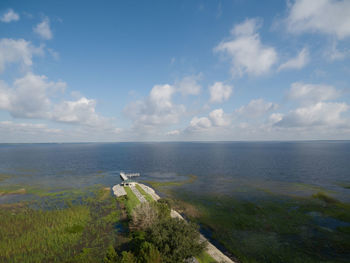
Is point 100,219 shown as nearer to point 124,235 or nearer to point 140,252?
point 124,235

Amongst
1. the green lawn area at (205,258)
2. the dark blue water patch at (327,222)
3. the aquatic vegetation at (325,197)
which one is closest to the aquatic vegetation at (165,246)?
the green lawn area at (205,258)

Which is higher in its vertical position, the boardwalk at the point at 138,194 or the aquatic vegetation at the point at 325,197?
the boardwalk at the point at 138,194

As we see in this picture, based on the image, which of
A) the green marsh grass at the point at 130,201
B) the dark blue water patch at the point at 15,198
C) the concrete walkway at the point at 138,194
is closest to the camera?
the green marsh grass at the point at 130,201

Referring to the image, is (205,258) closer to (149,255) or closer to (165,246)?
(165,246)

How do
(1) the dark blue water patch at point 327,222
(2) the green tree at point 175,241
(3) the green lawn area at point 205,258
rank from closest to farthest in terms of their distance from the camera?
1. (2) the green tree at point 175,241
2. (3) the green lawn area at point 205,258
3. (1) the dark blue water patch at point 327,222

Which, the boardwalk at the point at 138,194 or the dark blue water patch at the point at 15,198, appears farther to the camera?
the dark blue water patch at the point at 15,198

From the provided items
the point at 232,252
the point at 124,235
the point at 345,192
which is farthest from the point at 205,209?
the point at 345,192

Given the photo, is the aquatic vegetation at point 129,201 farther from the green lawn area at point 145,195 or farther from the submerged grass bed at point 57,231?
the green lawn area at point 145,195

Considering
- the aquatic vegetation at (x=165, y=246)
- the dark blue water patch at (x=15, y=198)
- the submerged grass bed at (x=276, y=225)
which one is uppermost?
the aquatic vegetation at (x=165, y=246)
